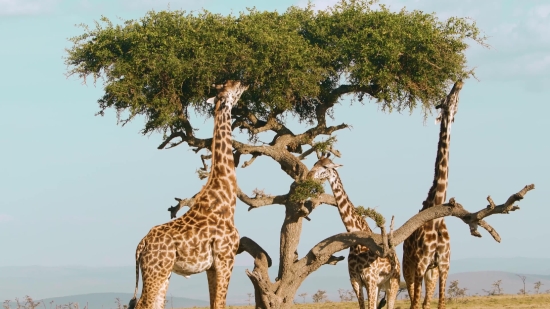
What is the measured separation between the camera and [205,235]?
18.4 metres

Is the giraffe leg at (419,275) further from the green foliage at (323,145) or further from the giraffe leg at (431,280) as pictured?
the green foliage at (323,145)

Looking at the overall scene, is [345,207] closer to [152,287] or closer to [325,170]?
[325,170]

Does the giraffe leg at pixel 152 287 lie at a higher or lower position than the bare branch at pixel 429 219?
lower

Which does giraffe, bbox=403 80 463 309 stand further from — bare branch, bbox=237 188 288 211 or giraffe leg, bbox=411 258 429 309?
bare branch, bbox=237 188 288 211

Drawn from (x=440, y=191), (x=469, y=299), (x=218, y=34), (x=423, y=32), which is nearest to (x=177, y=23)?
(x=218, y=34)

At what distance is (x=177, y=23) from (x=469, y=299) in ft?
46.9

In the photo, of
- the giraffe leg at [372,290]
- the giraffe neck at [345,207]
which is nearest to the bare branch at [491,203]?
the giraffe leg at [372,290]

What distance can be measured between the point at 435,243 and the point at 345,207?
299cm

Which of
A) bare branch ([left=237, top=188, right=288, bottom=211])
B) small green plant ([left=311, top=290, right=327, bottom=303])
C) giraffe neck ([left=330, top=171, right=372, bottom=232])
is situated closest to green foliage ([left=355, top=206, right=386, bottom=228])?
giraffe neck ([left=330, top=171, right=372, bottom=232])

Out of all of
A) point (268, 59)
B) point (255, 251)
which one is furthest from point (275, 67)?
point (255, 251)

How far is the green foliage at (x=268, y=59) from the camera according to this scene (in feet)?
90.5

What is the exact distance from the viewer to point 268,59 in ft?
89.9

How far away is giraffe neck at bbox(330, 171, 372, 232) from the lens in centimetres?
2348

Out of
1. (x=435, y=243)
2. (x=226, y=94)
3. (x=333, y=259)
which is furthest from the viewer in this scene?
(x=333, y=259)
